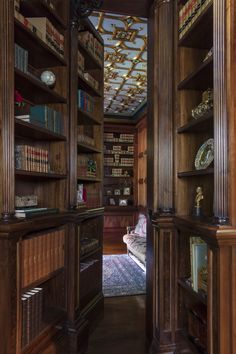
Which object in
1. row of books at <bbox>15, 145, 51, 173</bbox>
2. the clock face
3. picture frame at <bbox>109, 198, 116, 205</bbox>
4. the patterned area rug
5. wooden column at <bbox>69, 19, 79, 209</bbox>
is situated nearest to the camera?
row of books at <bbox>15, 145, 51, 173</bbox>

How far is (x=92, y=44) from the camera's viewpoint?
2.72 meters

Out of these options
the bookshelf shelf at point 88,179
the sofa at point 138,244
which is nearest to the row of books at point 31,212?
the bookshelf shelf at point 88,179

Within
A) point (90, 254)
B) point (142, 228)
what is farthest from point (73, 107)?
point (142, 228)

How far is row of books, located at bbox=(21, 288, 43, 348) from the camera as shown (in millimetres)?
1645

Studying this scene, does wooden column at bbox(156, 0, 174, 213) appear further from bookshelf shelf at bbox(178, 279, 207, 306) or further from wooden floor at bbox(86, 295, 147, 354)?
wooden floor at bbox(86, 295, 147, 354)

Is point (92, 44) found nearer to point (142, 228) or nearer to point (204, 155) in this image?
point (204, 155)

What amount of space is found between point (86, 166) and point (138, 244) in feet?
7.03

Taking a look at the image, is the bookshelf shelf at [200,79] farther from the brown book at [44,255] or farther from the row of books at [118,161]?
the row of books at [118,161]

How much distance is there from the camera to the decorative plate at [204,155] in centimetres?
175

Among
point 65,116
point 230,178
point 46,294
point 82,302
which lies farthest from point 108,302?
point 230,178

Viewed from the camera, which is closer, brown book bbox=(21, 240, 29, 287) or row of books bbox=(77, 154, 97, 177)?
brown book bbox=(21, 240, 29, 287)

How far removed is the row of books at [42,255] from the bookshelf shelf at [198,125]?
1.12 meters

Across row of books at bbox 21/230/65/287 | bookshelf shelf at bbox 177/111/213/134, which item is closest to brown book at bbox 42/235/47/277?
row of books at bbox 21/230/65/287

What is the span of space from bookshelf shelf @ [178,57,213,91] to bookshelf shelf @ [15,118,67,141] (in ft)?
3.05
